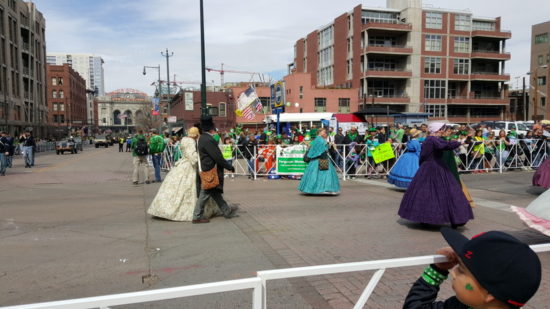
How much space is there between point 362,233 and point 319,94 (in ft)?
158

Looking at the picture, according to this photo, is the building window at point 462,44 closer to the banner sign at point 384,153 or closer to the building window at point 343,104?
the building window at point 343,104

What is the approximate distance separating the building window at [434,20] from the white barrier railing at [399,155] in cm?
4253

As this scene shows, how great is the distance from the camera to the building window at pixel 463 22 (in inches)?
2149

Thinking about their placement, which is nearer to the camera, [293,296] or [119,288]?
[293,296]

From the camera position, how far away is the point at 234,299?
12.8 ft

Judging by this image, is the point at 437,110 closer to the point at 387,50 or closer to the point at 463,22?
the point at 387,50

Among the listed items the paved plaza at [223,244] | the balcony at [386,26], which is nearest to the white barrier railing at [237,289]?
the paved plaza at [223,244]

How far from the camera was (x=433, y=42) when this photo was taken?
178ft

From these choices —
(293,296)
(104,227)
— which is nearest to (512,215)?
(293,296)

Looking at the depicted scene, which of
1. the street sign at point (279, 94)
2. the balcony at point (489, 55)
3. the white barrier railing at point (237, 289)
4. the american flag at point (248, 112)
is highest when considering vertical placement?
the balcony at point (489, 55)

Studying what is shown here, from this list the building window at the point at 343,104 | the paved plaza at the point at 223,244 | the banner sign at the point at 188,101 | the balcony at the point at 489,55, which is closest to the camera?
the paved plaza at the point at 223,244

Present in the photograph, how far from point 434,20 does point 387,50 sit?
816cm

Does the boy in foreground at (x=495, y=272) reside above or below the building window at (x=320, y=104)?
below

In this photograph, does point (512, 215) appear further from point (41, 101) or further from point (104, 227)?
point (41, 101)
